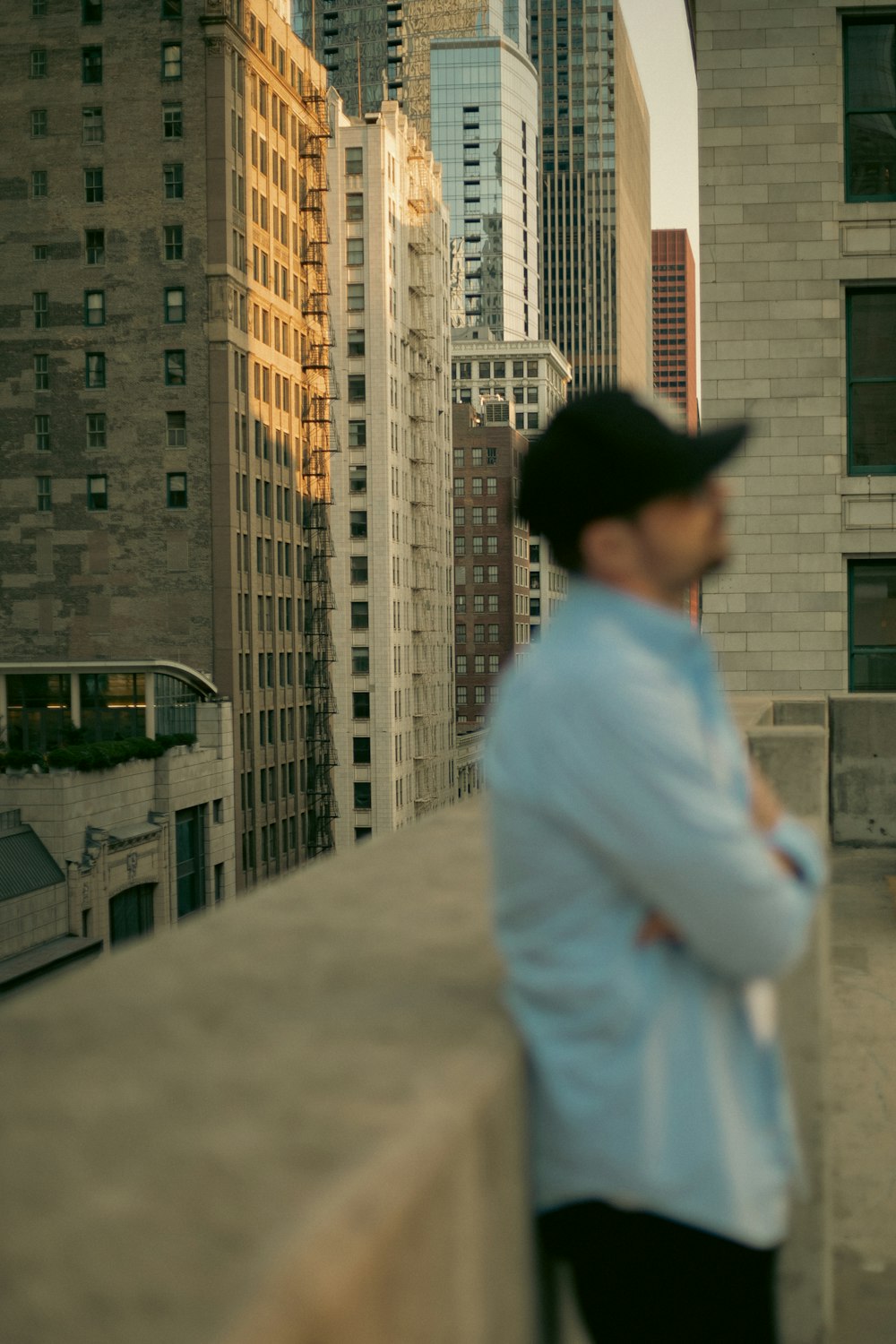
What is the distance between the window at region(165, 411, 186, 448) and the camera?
3012 inches

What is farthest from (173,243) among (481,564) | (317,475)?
(481,564)

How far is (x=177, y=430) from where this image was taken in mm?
76625

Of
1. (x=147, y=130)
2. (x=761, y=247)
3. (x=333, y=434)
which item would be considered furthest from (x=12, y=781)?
(x=333, y=434)

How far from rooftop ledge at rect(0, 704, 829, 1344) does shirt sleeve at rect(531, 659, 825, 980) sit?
15.7 inches

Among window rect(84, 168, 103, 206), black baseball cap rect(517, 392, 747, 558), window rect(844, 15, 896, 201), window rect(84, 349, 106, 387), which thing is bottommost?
black baseball cap rect(517, 392, 747, 558)

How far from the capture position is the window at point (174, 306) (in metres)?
76.5

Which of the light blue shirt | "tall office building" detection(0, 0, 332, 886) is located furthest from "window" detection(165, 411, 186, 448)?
the light blue shirt

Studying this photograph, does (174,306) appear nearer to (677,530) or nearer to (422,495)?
(422,495)

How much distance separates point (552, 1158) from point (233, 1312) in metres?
0.95

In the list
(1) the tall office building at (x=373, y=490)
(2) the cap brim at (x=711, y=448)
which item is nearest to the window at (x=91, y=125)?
(1) the tall office building at (x=373, y=490)

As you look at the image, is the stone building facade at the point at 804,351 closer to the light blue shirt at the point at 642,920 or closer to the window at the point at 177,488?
the light blue shirt at the point at 642,920

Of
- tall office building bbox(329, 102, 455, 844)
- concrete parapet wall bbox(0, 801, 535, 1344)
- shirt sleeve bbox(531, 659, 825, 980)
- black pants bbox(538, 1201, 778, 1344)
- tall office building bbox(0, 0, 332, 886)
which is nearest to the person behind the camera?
concrete parapet wall bbox(0, 801, 535, 1344)

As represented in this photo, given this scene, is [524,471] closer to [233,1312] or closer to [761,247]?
[233,1312]

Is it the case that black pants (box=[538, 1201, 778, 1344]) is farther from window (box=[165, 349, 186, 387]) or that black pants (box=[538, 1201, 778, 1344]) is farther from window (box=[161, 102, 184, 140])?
window (box=[161, 102, 184, 140])
